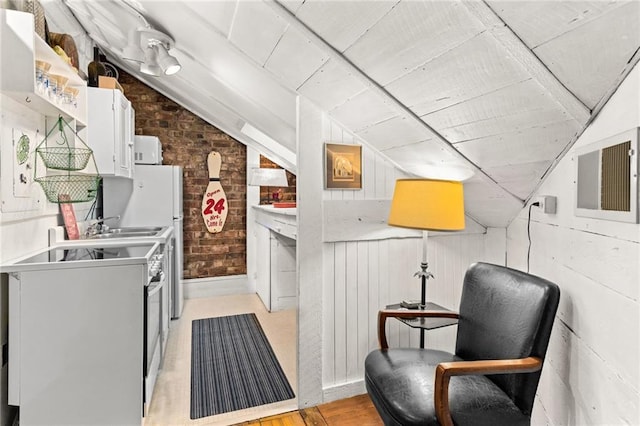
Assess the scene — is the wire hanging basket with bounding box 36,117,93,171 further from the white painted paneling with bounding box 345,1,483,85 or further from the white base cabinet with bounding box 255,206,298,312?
the white base cabinet with bounding box 255,206,298,312

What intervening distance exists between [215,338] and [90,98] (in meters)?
2.15

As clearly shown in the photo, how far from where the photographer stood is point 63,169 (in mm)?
1802

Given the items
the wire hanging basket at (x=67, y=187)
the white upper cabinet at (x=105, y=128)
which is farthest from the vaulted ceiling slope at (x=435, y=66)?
the wire hanging basket at (x=67, y=187)

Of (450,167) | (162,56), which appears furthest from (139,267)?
(450,167)

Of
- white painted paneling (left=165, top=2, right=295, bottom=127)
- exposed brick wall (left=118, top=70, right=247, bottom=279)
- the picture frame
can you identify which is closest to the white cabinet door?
exposed brick wall (left=118, top=70, right=247, bottom=279)

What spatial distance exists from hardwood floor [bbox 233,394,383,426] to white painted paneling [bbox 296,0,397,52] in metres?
1.96

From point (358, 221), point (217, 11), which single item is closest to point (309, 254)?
point (358, 221)

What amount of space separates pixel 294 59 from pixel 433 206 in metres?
1.03

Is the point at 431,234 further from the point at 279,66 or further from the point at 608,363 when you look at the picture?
the point at 279,66

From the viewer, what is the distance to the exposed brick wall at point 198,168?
12.9 ft

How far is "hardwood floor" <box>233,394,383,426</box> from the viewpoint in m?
1.90

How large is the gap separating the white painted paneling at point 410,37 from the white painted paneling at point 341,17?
1.1 inches

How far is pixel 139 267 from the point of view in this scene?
164cm

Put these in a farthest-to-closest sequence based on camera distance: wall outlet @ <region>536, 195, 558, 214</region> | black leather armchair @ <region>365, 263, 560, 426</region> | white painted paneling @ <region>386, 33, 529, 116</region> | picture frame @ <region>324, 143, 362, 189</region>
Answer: picture frame @ <region>324, 143, 362, 189</region> < wall outlet @ <region>536, 195, 558, 214</region> < black leather armchair @ <region>365, 263, 560, 426</region> < white painted paneling @ <region>386, 33, 529, 116</region>
